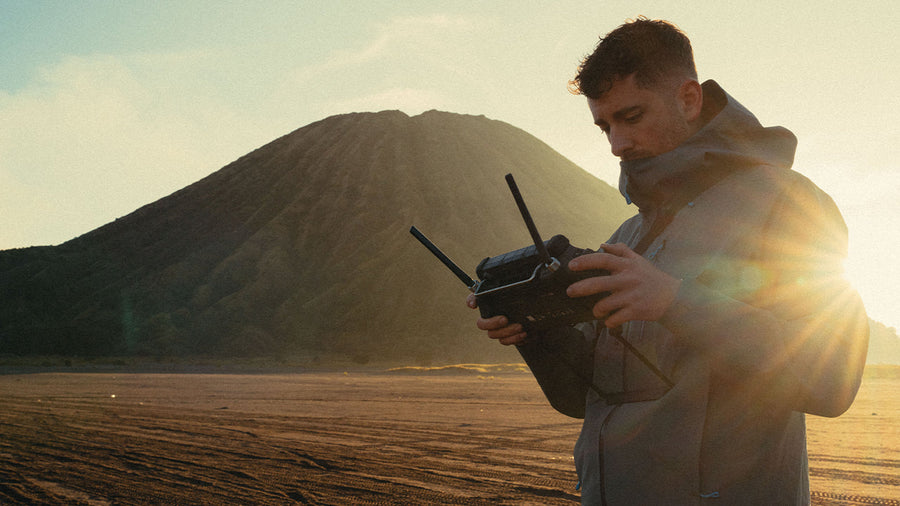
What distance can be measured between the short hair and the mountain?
56.3m

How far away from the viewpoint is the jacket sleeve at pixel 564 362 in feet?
5.51

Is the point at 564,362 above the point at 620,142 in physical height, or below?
below

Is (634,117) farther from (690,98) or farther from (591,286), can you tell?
(591,286)

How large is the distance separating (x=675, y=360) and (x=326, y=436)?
1009 cm

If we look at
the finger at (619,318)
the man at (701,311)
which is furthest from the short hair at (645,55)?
the finger at (619,318)

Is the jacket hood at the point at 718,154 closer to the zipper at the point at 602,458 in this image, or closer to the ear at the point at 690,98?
the ear at the point at 690,98

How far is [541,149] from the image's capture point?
12156 cm

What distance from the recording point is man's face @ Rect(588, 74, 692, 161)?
1.67 meters

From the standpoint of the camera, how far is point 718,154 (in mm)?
1541

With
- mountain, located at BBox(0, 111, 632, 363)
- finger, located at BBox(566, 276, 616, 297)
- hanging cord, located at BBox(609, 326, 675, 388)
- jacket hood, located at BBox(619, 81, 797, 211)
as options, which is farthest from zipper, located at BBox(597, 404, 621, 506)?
mountain, located at BBox(0, 111, 632, 363)

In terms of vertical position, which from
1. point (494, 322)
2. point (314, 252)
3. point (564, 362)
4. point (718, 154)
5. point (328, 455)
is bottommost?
point (328, 455)

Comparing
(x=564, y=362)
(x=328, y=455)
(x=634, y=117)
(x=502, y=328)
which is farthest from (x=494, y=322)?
(x=328, y=455)

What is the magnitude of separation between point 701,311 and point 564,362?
0.48 meters

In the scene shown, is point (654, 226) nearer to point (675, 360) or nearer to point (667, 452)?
point (675, 360)
